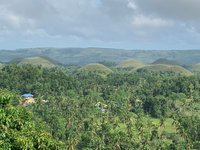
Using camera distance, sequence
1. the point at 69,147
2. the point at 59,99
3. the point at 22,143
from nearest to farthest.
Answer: the point at 22,143, the point at 69,147, the point at 59,99

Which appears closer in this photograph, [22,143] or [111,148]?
[22,143]

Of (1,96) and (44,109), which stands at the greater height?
(1,96)

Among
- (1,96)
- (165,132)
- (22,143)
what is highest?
(1,96)

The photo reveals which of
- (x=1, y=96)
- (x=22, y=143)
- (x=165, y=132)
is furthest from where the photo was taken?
(x=165, y=132)

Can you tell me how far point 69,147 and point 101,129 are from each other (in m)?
25.7

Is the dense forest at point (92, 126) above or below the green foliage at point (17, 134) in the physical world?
below

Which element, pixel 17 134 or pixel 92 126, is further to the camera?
pixel 92 126

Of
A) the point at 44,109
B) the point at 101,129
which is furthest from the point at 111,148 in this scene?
the point at 44,109

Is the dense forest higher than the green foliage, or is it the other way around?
the green foliage

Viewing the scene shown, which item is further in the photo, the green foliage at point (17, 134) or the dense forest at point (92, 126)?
the dense forest at point (92, 126)

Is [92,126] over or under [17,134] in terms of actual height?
under

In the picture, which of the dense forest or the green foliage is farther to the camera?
the dense forest

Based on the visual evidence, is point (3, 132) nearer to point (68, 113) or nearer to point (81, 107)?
point (68, 113)

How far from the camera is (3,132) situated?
26.5 m
